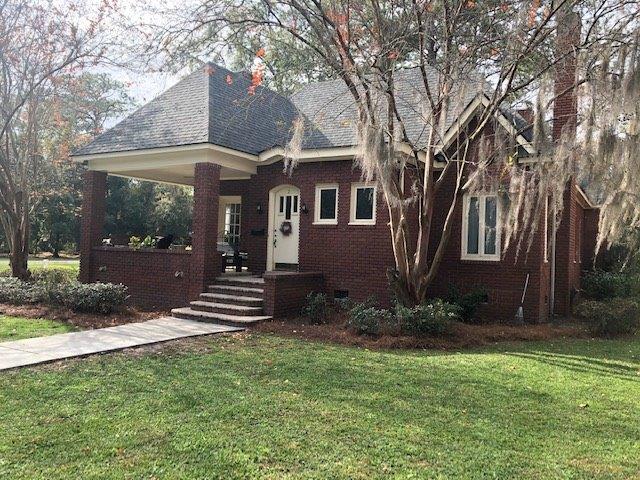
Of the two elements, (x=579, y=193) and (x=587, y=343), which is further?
(x=579, y=193)

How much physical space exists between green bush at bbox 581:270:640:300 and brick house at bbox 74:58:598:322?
1.49 meters

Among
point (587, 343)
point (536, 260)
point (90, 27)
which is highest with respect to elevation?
point (90, 27)

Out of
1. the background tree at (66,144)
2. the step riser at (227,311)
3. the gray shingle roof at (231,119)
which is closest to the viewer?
the step riser at (227,311)

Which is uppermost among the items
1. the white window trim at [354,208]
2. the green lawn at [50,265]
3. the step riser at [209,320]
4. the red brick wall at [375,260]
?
the white window trim at [354,208]

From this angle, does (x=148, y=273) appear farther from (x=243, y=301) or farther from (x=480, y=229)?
(x=480, y=229)

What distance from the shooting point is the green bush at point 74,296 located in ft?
34.9

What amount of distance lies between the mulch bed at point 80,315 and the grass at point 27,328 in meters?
0.24

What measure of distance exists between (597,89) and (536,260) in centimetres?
424

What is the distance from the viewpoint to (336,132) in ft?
40.5

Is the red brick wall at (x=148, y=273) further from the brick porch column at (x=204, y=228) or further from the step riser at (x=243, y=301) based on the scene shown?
the step riser at (x=243, y=301)

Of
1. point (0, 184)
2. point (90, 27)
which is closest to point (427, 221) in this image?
point (90, 27)

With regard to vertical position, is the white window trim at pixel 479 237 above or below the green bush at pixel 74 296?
above

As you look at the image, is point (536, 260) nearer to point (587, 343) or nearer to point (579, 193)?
point (587, 343)

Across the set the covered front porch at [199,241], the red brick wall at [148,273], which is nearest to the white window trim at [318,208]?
the covered front porch at [199,241]
